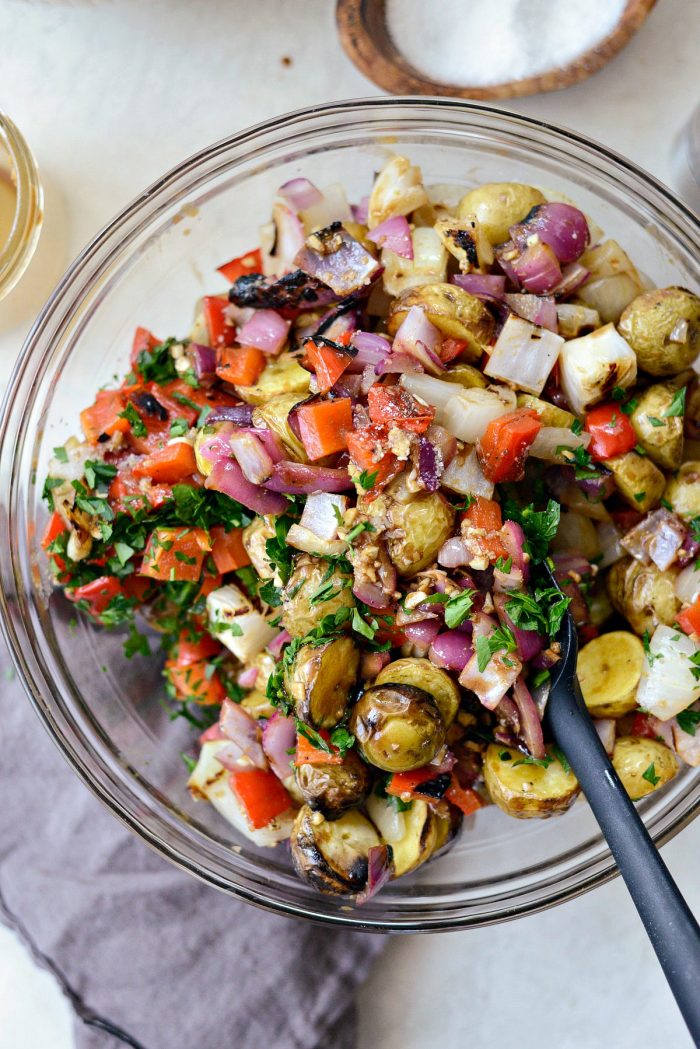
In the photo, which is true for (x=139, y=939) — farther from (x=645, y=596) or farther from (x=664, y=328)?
(x=664, y=328)

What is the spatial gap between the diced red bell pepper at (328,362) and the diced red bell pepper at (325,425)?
0.18ft

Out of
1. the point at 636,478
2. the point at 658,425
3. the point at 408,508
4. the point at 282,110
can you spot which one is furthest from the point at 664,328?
the point at 282,110

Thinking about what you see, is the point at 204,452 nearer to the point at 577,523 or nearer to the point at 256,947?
the point at 577,523

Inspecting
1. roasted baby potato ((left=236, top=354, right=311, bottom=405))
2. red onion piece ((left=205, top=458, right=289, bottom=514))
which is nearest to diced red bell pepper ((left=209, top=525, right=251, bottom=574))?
red onion piece ((left=205, top=458, right=289, bottom=514))

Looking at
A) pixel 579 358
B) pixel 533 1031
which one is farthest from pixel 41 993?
pixel 579 358

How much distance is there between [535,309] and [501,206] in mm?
240

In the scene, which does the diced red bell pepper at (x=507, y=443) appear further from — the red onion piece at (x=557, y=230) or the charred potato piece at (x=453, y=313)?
the red onion piece at (x=557, y=230)

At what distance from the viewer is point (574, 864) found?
1859 mm

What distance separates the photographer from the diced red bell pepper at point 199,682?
1951mm

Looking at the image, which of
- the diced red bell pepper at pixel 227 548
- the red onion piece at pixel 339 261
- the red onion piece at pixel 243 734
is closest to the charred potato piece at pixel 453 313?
the red onion piece at pixel 339 261

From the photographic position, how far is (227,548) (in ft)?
5.79

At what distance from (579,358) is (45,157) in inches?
61.0

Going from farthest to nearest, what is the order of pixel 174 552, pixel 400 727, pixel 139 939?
pixel 139 939, pixel 174 552, pixel 400 727

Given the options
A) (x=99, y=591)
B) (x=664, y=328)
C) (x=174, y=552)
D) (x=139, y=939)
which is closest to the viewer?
(x=664, y=328)
